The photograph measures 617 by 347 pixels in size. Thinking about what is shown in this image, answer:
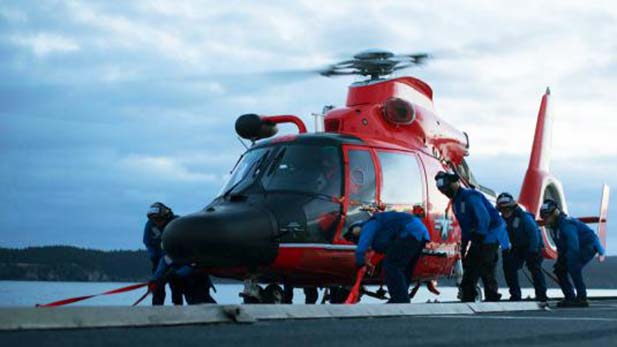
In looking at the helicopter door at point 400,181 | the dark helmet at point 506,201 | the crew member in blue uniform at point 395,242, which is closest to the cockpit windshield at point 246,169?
the helicopter door at point 400,181

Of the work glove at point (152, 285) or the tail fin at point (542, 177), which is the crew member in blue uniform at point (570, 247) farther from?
the work glove at point (152, 285)

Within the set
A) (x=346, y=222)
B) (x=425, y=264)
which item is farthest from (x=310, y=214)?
(x=425, y=264)

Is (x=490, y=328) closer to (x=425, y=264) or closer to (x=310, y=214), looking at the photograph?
(x=310, y=214)

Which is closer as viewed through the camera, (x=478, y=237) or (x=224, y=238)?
(x=224, y=238)

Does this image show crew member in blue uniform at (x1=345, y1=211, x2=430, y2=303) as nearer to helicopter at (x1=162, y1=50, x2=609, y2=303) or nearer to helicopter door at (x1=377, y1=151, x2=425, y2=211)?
helicopter at (x1=162, y1=50, x2=609, y2=303)

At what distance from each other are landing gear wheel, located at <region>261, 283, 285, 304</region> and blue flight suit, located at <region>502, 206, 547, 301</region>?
188 inches

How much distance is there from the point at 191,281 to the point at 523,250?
19.3 ft

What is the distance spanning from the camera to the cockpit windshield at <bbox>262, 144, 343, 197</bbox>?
12.5 meters

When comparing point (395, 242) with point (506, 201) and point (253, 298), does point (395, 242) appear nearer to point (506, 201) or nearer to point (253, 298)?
point (253, 298)

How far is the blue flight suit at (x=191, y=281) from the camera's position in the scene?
1293 cm

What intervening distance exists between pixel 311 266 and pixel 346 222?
0.84 m

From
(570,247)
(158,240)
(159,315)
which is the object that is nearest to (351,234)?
(158,240)

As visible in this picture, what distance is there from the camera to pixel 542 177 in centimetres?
2178

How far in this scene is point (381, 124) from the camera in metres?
14.9
